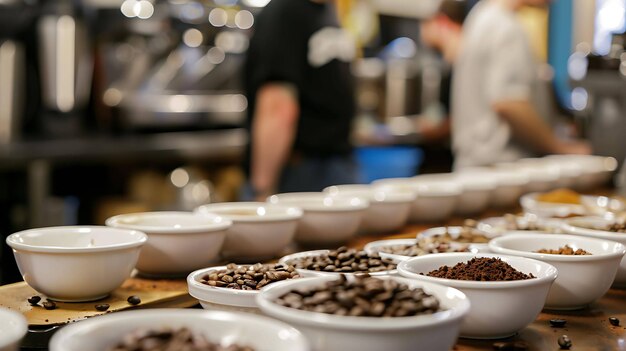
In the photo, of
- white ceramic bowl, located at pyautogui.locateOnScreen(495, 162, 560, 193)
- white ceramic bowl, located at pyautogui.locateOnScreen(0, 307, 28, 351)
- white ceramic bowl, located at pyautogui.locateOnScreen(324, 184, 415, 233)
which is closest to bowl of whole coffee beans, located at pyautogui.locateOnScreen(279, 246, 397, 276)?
white ceramic bowl, located at pyautogui.locateOnScreen(0, 307, 28, 351)

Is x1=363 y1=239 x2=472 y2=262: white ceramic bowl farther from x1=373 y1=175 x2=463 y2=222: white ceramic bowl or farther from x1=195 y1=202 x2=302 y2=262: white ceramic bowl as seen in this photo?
x1=373 y1=175 x2=463 y2=222: white ceramic bowl

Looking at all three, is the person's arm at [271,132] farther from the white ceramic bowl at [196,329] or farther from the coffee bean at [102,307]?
the white ceramic bowl at [196,329]

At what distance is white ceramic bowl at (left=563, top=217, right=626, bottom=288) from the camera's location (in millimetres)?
1835

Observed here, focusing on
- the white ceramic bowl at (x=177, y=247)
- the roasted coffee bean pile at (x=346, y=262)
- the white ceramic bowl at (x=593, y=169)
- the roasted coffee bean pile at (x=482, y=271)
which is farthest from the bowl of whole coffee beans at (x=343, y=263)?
the white ceramic bowl at (x=593, y=169)

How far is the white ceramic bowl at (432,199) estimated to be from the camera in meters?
2.70

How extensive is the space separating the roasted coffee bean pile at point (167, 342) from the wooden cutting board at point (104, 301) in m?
0.45

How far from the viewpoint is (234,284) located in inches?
57.0

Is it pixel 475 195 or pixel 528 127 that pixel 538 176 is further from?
pixel 528 127

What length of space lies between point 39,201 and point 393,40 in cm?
542

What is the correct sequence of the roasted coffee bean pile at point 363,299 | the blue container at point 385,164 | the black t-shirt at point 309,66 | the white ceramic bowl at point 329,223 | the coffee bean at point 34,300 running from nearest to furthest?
the roasted coffee bean pile at point 363,299 < the coffee bean at point 34,300 < the white ceramic bowl at point 329,223 < the black t-shirt at point 309,66 < the blue container at point 385,164

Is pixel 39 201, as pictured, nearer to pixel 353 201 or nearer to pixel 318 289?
pixel 353 201

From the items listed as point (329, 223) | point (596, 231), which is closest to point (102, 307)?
point (329, 223)

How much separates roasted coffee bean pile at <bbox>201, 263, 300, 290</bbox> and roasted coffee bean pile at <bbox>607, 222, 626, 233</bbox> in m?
0.91

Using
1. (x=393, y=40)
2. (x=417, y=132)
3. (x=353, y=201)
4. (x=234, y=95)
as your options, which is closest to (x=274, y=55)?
(x=353, y=201)
